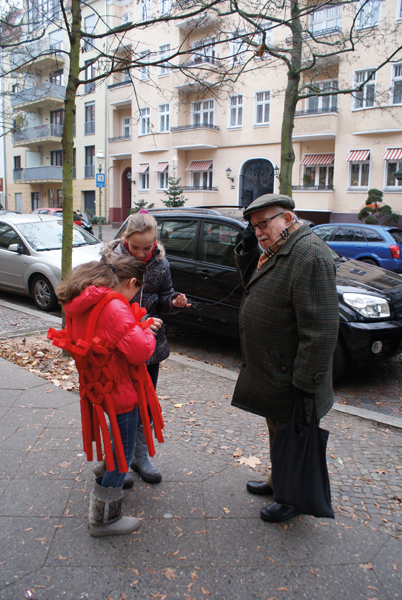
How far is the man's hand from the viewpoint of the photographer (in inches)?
114

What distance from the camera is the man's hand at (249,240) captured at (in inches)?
114

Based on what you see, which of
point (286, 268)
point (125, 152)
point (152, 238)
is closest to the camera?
point (286, 268)

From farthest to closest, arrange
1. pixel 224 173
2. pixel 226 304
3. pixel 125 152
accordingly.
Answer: pixel 125 152 → pixel 224 173 → pixel 226 304

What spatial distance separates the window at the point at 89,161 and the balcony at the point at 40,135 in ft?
12.0

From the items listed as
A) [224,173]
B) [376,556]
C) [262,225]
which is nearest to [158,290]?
[262,225]

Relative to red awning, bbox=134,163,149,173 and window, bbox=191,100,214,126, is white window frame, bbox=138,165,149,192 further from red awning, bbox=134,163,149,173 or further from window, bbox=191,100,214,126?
window, bbox=191,100,214,126

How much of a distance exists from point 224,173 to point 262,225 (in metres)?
27.3

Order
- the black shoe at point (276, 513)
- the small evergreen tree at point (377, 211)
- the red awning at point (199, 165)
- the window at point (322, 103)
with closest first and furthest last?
the black shoe at point (276, 513) < the small evergreen tree at point (377, 211) < the window at point (322, 103) < the red awning at point (199, 165)

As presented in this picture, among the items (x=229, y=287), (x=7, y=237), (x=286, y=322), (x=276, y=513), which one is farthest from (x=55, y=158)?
(x=276, y=513)

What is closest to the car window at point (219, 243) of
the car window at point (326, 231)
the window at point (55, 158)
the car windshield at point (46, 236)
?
the car windshield at point (46, 236)

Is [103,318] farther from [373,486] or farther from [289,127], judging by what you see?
[289,127]

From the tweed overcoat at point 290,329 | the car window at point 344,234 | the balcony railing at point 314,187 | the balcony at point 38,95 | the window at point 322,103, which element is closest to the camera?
the tweed overcoat at point 290,329

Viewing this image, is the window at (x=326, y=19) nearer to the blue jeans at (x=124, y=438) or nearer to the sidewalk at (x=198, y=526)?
the sidewalk at (x=198, y=526)

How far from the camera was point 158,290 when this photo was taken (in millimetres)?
3104
